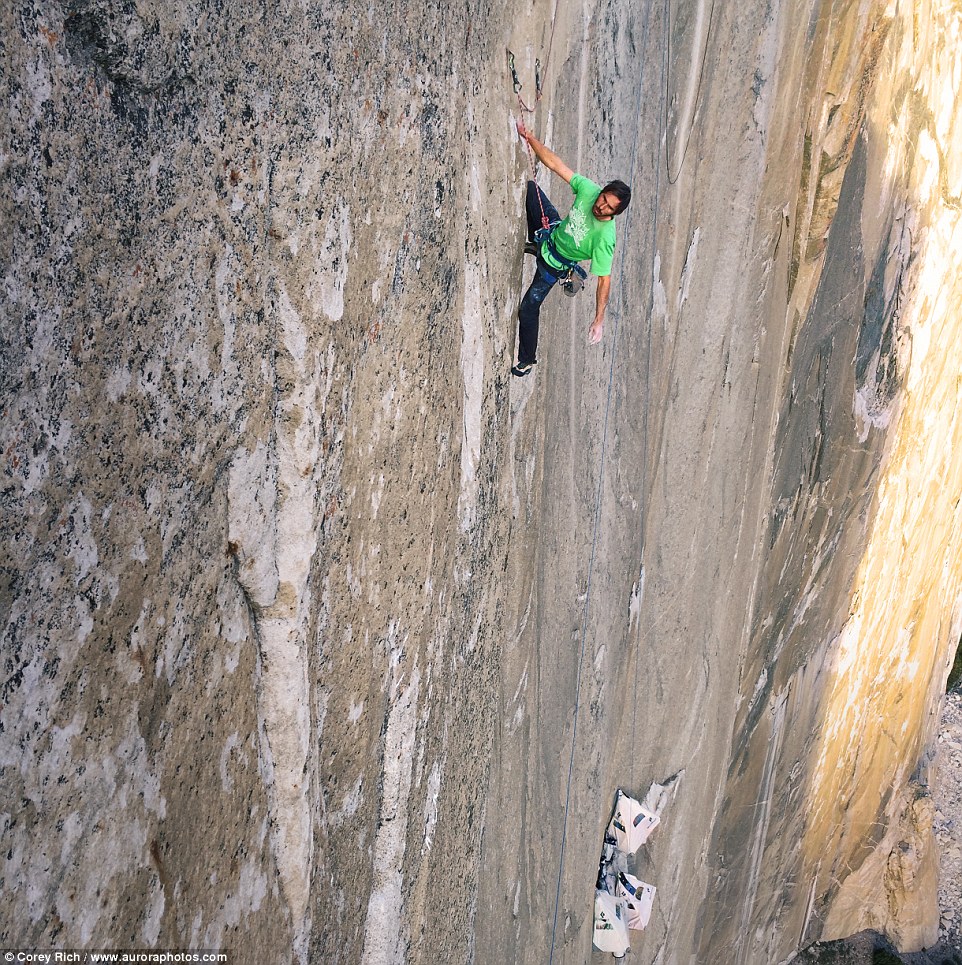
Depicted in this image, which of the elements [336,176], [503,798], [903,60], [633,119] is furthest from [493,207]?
[903,60]

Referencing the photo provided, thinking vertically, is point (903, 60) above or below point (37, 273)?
above

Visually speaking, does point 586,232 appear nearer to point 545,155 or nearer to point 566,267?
point 566,267

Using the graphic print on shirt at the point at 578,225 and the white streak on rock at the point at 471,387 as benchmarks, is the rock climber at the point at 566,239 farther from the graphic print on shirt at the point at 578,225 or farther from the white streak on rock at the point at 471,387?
the white streak on rock at the point at 471,387

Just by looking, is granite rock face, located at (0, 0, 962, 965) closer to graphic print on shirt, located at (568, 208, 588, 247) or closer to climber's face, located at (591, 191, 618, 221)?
graphic print on shirt, located at (568, 208, 588, 247)

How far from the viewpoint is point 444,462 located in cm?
338

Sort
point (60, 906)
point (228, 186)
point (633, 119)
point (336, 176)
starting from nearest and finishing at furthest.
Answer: point (60, 906), point (228, 186), point (336, 176), point (633, 119)

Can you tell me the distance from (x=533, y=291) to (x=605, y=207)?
1.93 feet

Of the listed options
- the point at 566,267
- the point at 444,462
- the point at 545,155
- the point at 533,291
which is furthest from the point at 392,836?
the point at 545,155

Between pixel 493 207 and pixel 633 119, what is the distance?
1.86 metres

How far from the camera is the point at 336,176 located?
2.37 meters

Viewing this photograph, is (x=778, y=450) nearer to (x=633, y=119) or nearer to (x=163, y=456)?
(x=633, y=119)

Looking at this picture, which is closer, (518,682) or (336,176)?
(336,176)

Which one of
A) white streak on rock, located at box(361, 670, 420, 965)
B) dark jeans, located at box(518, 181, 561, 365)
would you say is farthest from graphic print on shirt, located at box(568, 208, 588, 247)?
white streak on rock, located at box(361, 670, 420, 965)

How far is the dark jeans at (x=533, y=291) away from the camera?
4086mm
